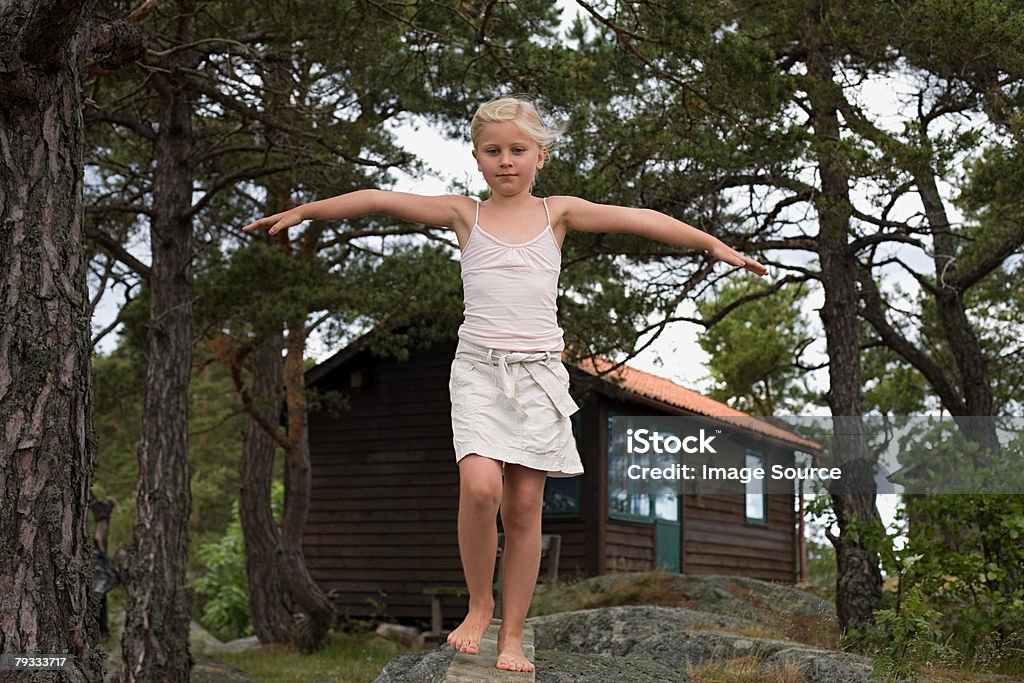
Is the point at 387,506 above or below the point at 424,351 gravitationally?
below

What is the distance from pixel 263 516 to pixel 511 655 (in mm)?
11599

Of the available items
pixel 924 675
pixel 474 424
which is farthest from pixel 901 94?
pixel 474 424

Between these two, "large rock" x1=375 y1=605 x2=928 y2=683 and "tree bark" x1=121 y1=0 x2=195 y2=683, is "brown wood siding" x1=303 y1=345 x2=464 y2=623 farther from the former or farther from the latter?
"large rock" x1=375 y1=605 x2=928 y2=683

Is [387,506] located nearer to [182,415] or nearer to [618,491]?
[618,491]

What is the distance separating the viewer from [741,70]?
306 inches

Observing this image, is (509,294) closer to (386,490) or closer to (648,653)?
(648,653)

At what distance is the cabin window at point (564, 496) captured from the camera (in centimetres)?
1550

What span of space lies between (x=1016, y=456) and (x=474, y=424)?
17.4 feet

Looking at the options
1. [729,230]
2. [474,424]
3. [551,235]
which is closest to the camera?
[474,424]

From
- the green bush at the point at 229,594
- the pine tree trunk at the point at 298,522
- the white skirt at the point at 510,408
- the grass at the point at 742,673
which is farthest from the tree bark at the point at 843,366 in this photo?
the green bush at the point at 229,594

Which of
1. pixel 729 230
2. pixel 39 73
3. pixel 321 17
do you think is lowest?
pixel 39 73

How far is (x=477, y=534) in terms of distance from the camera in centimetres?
364

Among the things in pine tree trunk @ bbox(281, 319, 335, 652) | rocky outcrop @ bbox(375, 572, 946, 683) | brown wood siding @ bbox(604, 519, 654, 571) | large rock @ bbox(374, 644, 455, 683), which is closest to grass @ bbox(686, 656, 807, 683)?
rocky outcrop @ bbox(375, 572, 946, 683)

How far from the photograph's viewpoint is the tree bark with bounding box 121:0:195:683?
28.8 ft
